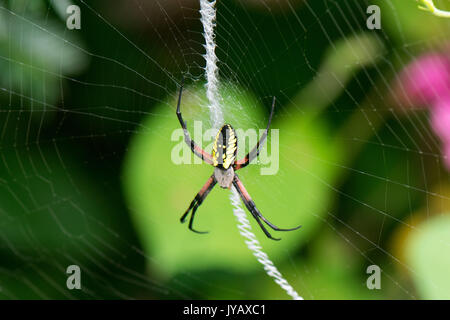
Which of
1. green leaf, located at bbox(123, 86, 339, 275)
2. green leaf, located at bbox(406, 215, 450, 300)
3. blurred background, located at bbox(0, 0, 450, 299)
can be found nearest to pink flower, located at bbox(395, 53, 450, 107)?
blurred background, located at bbox(0, 0, 450, 299)

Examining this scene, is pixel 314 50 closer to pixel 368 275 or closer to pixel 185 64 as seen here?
pixel 185 64

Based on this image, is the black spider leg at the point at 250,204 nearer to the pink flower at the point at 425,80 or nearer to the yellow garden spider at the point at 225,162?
the yellow garden spider at the point at 225,162

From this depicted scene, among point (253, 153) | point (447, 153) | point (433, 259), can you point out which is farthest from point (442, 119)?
point (253, 153)

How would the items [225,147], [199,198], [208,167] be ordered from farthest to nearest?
[208,167] < [199,198] < [225,147]

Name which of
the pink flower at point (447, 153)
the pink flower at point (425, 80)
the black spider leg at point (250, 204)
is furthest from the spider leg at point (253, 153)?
the pink flower at point (447, 153)

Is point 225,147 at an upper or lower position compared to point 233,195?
upper

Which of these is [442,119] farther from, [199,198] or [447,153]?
[199,198]
